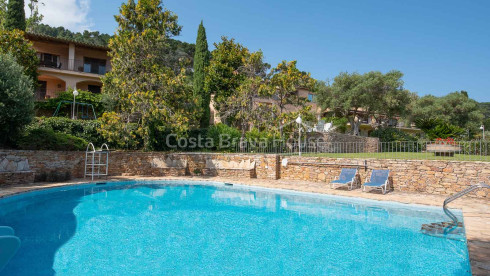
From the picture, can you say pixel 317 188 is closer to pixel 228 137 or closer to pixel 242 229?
pixel 242 229

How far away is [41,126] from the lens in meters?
15.4

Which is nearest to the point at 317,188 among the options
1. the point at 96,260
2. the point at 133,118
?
the point at 96,260

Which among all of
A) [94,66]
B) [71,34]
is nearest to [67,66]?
[94,66]

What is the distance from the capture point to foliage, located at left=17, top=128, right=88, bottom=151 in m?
13.2

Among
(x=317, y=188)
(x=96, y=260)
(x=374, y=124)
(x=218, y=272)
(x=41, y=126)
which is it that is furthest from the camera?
(x=374, y=124)

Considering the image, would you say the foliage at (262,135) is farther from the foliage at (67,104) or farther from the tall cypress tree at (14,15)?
the tall cypress tree at (14,15)

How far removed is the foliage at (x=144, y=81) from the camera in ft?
48.8

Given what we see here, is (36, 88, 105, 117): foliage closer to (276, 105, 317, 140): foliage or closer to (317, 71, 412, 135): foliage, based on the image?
(276, 105, 317, 140): foliage

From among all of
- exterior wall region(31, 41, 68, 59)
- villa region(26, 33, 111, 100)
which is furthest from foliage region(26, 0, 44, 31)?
villa region(26, 33, 111, 100)

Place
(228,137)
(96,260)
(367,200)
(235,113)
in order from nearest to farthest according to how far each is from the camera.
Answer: (96,260) < (367,200) < (228,137) < (235,113)

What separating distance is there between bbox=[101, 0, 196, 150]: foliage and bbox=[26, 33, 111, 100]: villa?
1285 centimetres

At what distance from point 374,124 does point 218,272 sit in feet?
117

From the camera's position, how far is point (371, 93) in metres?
29.1

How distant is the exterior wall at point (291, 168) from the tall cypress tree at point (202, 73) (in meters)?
5.99
